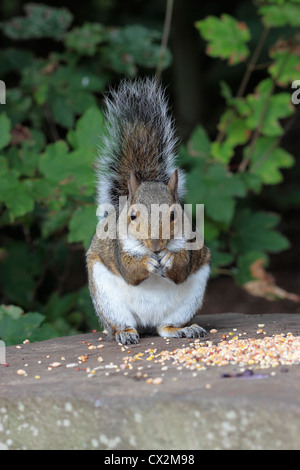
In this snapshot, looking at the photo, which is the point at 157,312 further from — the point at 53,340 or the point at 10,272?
the point at 10,272

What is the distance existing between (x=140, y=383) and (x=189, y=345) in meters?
0.58

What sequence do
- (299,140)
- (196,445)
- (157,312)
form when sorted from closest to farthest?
(196,445)
(157,312)
(299,140)

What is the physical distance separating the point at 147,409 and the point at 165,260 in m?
0.79

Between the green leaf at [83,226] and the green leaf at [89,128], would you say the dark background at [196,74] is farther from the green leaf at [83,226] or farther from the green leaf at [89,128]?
the green leaf at [83,226]

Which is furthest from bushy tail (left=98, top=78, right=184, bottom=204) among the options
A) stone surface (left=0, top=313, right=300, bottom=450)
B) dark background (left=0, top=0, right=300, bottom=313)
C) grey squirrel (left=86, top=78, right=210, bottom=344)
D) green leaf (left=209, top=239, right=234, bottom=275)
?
dark background (left=0, top=0, right=300, bottom=313)

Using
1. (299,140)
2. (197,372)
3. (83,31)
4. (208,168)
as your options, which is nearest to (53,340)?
(197,372)

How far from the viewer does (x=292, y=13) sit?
4.03m

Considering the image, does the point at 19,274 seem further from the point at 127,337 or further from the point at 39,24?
the point at 127,337

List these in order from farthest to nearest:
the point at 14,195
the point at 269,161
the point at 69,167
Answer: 1. the point at 269,161
2. the point at 69,167
3. the point at 14,195

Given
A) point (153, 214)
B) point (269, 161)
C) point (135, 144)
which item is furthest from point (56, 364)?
point (269, 161)

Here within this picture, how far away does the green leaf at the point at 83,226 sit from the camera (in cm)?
338

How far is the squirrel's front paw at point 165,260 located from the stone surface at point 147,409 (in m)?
0.38

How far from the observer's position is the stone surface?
5.56 feet

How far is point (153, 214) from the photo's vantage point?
2541mm
